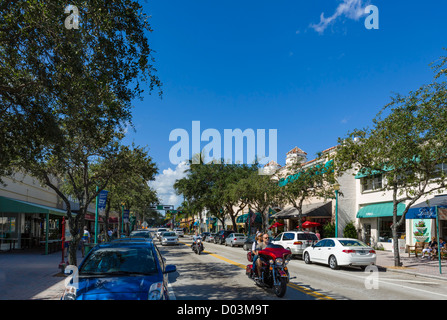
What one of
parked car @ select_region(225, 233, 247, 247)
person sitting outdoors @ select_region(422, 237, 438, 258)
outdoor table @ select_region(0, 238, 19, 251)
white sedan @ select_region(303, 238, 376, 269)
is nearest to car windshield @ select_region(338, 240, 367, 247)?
white sedan @ select_region(303, 238, 376, 269)

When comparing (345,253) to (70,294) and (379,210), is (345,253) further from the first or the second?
(379,210)

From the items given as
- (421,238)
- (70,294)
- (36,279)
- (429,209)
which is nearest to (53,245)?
(36,279)

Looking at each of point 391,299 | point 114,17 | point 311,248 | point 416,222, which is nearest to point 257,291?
point 391,299

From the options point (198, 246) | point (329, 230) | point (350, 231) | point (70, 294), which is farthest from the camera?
point (329, 230)

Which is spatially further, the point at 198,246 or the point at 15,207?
the point at 198,246

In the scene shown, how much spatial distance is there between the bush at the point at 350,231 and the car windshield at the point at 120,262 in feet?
93.9

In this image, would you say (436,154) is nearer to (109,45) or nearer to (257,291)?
(257,291)

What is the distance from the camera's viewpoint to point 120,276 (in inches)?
251

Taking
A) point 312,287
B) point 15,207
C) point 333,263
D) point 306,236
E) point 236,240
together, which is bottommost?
point 236,240

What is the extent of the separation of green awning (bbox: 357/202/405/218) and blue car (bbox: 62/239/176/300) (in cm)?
2496

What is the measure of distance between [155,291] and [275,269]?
462cm

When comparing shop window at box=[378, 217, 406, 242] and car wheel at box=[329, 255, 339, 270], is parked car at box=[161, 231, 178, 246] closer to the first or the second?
shop window at box=[378, 217, 406, 242]

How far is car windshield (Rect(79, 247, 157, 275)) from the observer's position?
22.0 ft

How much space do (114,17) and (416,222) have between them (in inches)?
1001
